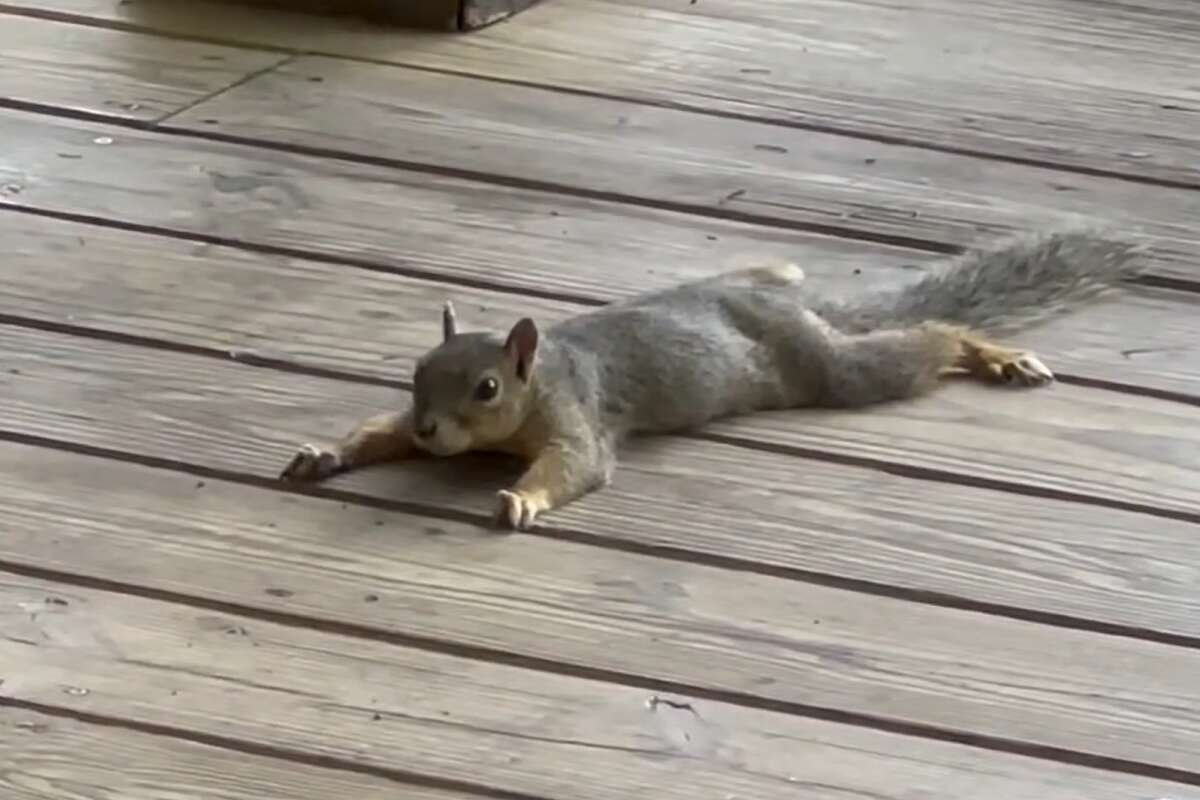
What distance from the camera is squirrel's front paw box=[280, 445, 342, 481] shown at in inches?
68.2

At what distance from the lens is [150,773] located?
1.40 metres

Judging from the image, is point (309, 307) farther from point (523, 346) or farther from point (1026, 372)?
point (1026, 372)

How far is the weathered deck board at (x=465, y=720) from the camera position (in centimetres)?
142

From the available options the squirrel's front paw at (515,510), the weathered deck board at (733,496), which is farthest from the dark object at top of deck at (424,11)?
the squirrel's front paw at (515,510)

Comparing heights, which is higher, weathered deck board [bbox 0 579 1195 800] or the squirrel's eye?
the squirrel's eye

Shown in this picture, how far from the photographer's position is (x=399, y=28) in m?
2.57

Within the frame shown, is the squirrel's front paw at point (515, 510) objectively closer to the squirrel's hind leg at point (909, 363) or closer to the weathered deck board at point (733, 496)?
the weathered deck board at point (733, 496)

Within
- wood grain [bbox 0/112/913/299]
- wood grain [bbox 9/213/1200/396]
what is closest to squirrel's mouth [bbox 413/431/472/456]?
wood grain [bbox 9/213/1200/396]

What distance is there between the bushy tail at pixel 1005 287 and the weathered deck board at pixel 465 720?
1.91 feet

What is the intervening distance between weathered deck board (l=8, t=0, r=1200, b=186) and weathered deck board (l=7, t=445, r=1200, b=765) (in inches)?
34.4

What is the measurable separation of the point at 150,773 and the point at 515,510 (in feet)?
1.29

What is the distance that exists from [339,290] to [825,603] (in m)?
0.63

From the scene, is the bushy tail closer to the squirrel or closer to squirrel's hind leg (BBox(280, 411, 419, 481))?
the squirrel

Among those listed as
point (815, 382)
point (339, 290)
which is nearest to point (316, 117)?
point (339, 290)
